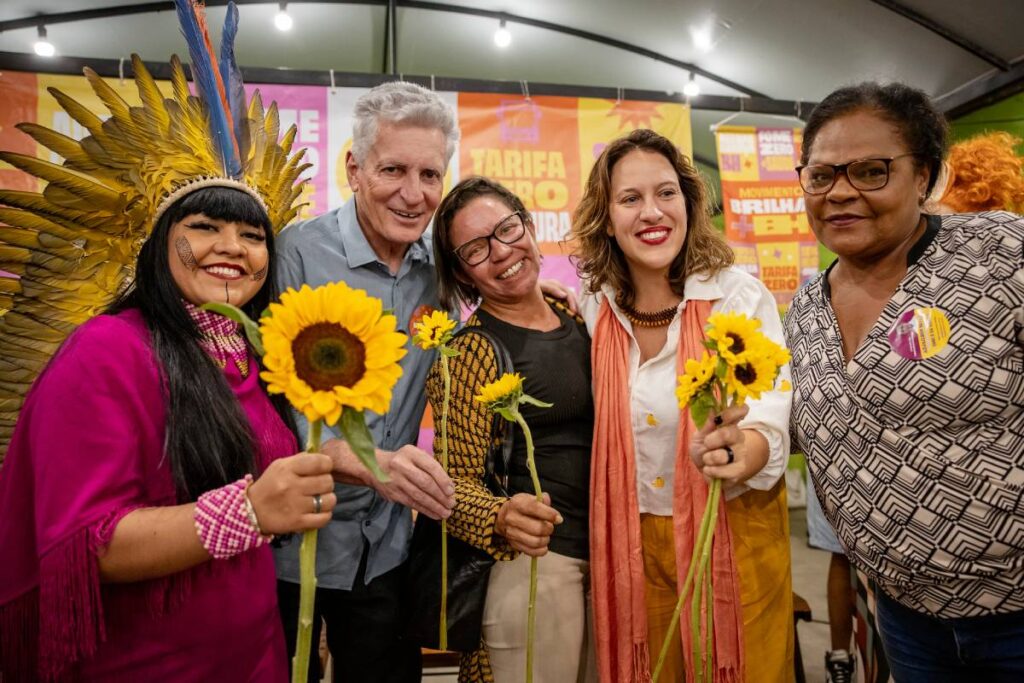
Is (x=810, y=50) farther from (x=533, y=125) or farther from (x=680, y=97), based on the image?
(x=533, y=125)

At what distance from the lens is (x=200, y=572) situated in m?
1.13

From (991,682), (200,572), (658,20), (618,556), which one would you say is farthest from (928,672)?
(658,20)

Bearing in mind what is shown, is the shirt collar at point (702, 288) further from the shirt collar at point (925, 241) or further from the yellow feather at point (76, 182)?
the yellow feather at point (76, 182)

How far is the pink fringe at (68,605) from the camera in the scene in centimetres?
95

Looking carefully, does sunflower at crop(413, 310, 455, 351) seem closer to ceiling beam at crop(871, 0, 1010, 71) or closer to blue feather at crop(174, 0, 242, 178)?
blue feather at crop(174, 0, 242, 178)

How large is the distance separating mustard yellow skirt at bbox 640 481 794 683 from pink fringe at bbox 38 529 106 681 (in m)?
1.24

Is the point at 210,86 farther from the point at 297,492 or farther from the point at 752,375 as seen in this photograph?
the point at 752,375

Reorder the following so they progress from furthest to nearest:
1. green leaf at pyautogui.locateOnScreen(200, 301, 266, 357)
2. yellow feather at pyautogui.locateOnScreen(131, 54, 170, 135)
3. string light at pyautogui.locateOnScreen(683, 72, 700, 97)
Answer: string light at pyautogui.locateOnScreen(683, 72, 700, 97)
yellow feather at pyautogui.locateOnScreen(131, 54, 170, 135)
green leaf at pyautogui.locateOnScreen(200, 301, 266, 357)

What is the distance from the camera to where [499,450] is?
5.15ft

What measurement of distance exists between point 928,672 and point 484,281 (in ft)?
4.80

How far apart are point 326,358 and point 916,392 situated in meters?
1.23

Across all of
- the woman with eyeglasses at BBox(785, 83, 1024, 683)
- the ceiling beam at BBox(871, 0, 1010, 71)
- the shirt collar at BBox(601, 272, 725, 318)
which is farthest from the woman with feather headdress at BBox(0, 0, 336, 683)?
the ceiling beam at BBox(871, 0, 1010, 71)

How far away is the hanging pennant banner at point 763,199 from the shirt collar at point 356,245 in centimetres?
288

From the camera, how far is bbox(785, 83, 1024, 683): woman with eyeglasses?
128 centimetres
